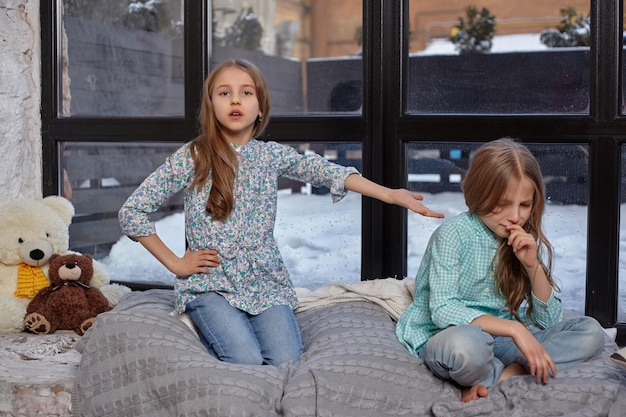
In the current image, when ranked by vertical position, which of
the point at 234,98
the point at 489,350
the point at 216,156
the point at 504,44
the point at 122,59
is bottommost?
the point at 489,350

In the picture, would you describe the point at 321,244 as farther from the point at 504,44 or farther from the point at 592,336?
the point at 504,44

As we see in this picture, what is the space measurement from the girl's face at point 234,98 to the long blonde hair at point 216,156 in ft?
0.06

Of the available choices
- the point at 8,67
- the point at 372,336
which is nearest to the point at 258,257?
the point at 372,336

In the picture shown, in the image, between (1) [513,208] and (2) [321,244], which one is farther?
(2) [321,244]

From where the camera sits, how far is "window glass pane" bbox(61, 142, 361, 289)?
117 inches

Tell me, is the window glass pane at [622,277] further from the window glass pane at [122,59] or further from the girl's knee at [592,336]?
the window glass pane at [122,59]

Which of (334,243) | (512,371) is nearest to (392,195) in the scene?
(512,371)

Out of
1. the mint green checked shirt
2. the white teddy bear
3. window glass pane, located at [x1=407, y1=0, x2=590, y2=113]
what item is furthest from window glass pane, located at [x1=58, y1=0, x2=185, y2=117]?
the mint green checked shirt

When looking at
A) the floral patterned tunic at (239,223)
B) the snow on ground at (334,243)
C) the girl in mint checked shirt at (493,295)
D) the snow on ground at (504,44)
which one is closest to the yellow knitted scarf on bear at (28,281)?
the snow on ground at (334,243)

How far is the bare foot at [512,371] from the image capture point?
1993 mm

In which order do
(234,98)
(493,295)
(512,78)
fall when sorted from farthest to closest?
(512,78) < (234,98) < (493,295)

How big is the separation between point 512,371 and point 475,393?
0.50 ft

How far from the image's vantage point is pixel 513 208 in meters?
2.02

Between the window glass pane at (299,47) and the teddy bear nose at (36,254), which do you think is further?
the window glass pane at (299,47)
